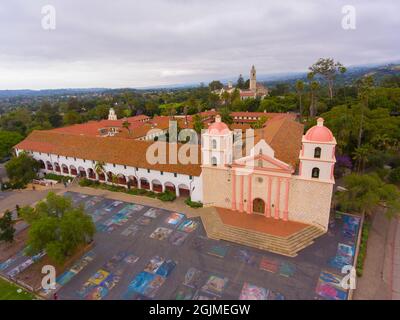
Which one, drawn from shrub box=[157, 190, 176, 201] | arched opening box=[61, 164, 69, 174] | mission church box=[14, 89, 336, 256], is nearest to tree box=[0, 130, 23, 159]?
arched opening box=[61, 164, 69, 174]

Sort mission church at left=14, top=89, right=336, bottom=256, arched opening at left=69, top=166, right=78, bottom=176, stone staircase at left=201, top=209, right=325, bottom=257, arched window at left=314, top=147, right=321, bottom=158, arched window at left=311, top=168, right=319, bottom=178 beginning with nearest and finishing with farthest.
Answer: stone staircase at left=201, top=209, right=325, bottom=257 → arched window at left=314, top=147, right=321, bottom=158 → mission church at left=14, top=89, right=336, bottom=256 → arched window at left=311, top=168, right=319, bottom=178 → arched opening at left=69, top=166, right=78, bottom=176

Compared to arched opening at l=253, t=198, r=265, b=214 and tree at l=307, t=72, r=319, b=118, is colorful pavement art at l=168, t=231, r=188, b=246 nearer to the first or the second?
arched opening at l=253, t=198, r=265, b=214

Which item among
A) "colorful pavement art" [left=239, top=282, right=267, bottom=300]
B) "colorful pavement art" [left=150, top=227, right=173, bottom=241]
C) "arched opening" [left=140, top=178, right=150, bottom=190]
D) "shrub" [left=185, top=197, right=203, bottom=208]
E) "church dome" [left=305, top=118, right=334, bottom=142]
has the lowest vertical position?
"colorful pavement art" [left=239, top=282, right=267, bottom=300]

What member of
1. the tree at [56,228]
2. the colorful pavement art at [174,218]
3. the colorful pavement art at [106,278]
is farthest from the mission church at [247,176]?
the tree at [56,228]

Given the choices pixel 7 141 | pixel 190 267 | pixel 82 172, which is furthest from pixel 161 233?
pixel 7 141

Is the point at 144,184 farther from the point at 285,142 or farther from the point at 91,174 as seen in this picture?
the point at 285,142

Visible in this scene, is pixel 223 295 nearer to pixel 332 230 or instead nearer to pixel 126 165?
pixel 332 230

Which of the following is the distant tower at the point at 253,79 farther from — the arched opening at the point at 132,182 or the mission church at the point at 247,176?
the arched opening at the point at 132,182
